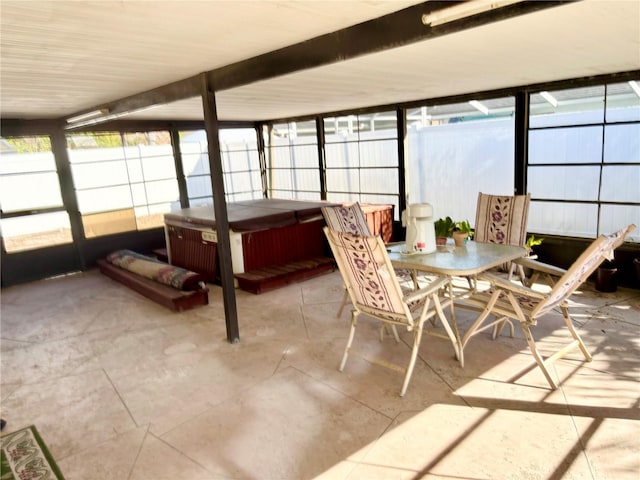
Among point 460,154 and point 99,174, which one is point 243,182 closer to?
point 99,174

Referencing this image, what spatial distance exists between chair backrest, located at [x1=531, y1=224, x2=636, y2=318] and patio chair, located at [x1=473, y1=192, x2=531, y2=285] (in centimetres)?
120

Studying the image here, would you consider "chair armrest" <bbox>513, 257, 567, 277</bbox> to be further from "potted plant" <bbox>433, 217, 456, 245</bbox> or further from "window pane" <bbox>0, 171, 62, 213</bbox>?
"window pane" <bbox>0, 171, 62, 213</bbox>

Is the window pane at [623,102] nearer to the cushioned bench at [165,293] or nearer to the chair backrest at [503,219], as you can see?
the chair backrest at [503,219]

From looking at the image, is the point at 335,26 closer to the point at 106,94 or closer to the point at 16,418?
the point at 106,94

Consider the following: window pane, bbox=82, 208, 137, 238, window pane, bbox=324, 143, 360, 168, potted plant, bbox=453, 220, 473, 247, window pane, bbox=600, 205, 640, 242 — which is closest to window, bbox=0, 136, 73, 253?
window pane, bbox=82, 208, 137, 238

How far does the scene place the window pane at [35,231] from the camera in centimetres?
627

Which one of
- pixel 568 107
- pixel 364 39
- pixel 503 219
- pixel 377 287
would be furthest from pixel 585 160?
pixel 364 39

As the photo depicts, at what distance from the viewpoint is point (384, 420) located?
2.56m

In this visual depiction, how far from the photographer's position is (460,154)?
6094 mm

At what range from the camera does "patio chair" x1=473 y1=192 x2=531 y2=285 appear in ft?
13.3

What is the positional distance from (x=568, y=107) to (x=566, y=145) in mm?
412

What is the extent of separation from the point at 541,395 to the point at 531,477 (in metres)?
0.76

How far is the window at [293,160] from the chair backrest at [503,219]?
4.00 m

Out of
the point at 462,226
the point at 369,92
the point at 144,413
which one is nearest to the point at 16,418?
the point at 144,413
